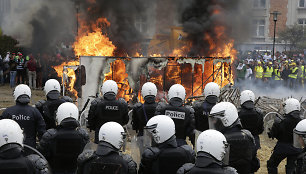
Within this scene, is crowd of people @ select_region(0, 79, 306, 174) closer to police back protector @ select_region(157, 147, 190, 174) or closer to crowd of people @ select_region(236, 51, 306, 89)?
police back protector @ select_region(157, 147, 190, 174)

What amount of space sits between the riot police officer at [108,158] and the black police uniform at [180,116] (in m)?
2.40

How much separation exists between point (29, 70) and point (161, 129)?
17698 millimetres

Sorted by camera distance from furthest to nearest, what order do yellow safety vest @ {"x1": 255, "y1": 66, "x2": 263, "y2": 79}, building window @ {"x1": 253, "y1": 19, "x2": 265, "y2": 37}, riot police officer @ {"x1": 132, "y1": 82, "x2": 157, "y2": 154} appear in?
building window @ {"x1": 253, "y1": 19, "x2": 265, "y2": 37}, yellow safety vest @ {"x1": 255, "y1": 66, "x2": 263, "y2": 79}, riot police officer @ {"x1": 132, "y1": 82, "x2": 157, "y2": 154}

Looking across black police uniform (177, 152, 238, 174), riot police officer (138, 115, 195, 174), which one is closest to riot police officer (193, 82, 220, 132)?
riot police officer (138, 115, 195, 174)

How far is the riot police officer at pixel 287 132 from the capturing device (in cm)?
672

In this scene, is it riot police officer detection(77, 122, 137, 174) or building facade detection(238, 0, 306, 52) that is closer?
riot police officer detection(77, 122, 137, 174)

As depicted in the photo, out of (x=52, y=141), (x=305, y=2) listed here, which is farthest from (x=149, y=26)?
(x=52, y=141)

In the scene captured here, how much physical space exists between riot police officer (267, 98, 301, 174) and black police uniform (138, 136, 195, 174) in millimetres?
2928

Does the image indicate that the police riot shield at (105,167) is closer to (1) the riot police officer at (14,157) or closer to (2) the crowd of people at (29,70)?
(1) the riot police officer at (14,157)

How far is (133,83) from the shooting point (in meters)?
12.8

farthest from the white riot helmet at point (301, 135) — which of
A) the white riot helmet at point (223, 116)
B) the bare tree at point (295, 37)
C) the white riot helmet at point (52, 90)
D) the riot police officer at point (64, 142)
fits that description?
the bare tree at point (295, 37)

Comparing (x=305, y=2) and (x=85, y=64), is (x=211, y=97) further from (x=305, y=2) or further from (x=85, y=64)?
(x=305, y=2)

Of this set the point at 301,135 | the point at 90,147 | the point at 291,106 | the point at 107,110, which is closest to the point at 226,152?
the point at 301,135

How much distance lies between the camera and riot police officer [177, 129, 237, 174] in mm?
3639
